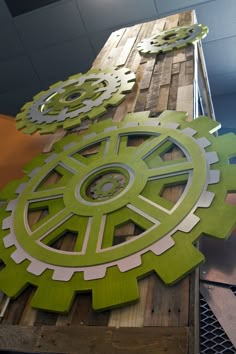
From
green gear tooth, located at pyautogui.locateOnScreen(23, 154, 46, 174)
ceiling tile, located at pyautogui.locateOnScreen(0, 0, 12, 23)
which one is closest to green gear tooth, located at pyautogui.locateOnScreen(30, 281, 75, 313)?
green gear tooth, located at pyautogui.locateOnScreen(23, 154, 46, 174)

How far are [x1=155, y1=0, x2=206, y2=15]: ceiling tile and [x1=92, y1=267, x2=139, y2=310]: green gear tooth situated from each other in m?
2.84

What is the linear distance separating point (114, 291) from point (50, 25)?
10.6 ft

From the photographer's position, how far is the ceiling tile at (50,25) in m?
3.11

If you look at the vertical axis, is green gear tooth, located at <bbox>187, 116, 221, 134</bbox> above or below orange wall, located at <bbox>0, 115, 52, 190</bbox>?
above

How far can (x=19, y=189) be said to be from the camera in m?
0.99

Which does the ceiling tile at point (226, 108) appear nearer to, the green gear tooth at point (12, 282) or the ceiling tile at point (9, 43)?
the ceiling tile at point (9, 43)

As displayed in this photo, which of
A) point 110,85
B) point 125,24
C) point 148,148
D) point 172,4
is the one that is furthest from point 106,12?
point 148,148

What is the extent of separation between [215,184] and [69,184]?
41cm

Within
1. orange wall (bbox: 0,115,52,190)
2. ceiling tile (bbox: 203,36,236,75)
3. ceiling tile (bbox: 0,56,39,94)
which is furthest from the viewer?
ceiling tile (bbox: 0,56,39,94)

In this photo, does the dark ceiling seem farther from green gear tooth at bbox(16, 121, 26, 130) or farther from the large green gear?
the large green gear

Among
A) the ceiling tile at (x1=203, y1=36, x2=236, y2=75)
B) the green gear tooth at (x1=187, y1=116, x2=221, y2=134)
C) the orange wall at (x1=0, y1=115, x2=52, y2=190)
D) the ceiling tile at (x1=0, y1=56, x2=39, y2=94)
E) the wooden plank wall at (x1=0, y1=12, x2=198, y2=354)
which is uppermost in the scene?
the green gear tooth at (x1=187, y1=116, x2=221, y2=134)

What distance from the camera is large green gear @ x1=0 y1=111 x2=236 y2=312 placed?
628 mm

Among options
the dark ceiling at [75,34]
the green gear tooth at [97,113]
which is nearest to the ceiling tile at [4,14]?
the dark ceiling at [75,34]

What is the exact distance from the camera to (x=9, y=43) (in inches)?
133
